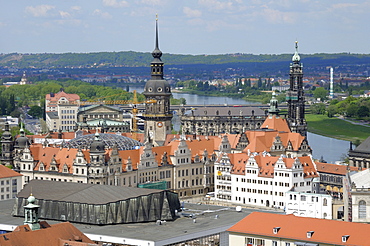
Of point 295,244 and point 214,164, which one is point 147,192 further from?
point 214,164

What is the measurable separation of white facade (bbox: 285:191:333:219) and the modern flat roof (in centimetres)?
875

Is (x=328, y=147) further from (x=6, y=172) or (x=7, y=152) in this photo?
(x=6, y=172)

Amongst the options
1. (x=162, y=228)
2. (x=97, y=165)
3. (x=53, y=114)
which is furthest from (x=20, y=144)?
(x=53, y=114)

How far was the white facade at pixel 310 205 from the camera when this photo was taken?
8906 cm

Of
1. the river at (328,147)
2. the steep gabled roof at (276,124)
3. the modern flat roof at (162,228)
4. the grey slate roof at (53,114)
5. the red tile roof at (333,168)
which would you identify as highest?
the steep gabled roof at (276,124)

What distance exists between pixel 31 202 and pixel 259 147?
51.0 metres

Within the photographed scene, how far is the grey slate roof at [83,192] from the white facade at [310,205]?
14831mm

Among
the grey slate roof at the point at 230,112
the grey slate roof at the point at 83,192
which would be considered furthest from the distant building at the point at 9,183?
the grey slate roof at the point at 230,112

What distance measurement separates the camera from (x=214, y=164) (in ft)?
350

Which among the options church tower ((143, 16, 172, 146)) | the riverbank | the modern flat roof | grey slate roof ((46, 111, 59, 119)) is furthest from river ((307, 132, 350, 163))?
the modern flat roof

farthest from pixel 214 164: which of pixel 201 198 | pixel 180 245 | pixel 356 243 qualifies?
pixel 356 243

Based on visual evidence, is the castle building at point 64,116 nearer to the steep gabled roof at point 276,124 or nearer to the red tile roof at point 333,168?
the steep gabled roof at point 276,124

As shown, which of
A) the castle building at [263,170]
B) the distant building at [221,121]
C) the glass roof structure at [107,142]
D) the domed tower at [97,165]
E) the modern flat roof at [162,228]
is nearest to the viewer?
the modern flat roof at [162,228]

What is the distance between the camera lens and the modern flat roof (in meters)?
72.1
